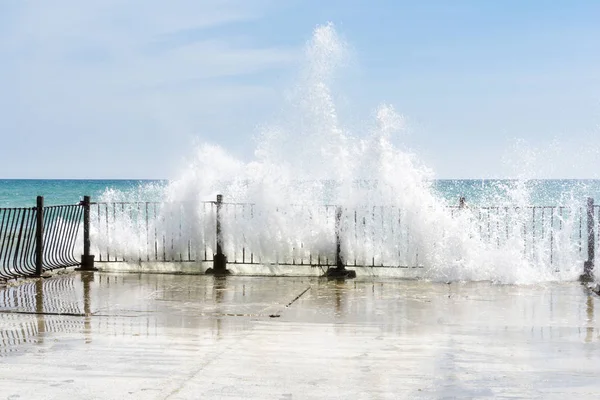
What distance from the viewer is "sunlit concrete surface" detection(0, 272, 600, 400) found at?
601 centimetres

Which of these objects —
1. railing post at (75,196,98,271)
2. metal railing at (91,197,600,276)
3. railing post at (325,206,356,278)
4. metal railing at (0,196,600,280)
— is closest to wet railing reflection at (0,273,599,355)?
railing post at (325,206,356,278)

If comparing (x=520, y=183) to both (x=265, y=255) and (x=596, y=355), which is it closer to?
(x=265, y=255)

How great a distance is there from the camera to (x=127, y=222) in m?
19.8

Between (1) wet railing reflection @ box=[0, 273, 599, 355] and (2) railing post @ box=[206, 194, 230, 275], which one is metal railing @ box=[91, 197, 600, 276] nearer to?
(2) railing post @ box=[206, 194, 230, 275]

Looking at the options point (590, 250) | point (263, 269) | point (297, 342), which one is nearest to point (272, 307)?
point (297, 342)

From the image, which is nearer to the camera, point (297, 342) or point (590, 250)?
point (297, 342)

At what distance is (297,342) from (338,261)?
615 cm

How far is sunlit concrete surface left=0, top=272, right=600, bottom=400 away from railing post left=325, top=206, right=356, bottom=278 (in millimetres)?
1403

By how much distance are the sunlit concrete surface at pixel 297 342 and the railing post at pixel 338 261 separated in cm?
140

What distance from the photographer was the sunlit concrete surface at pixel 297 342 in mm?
6008

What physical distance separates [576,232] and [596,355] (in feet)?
114

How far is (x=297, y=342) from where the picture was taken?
770 cm

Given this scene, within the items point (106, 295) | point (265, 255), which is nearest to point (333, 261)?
point (265, 255)

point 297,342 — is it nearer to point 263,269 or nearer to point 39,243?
point 39,243
